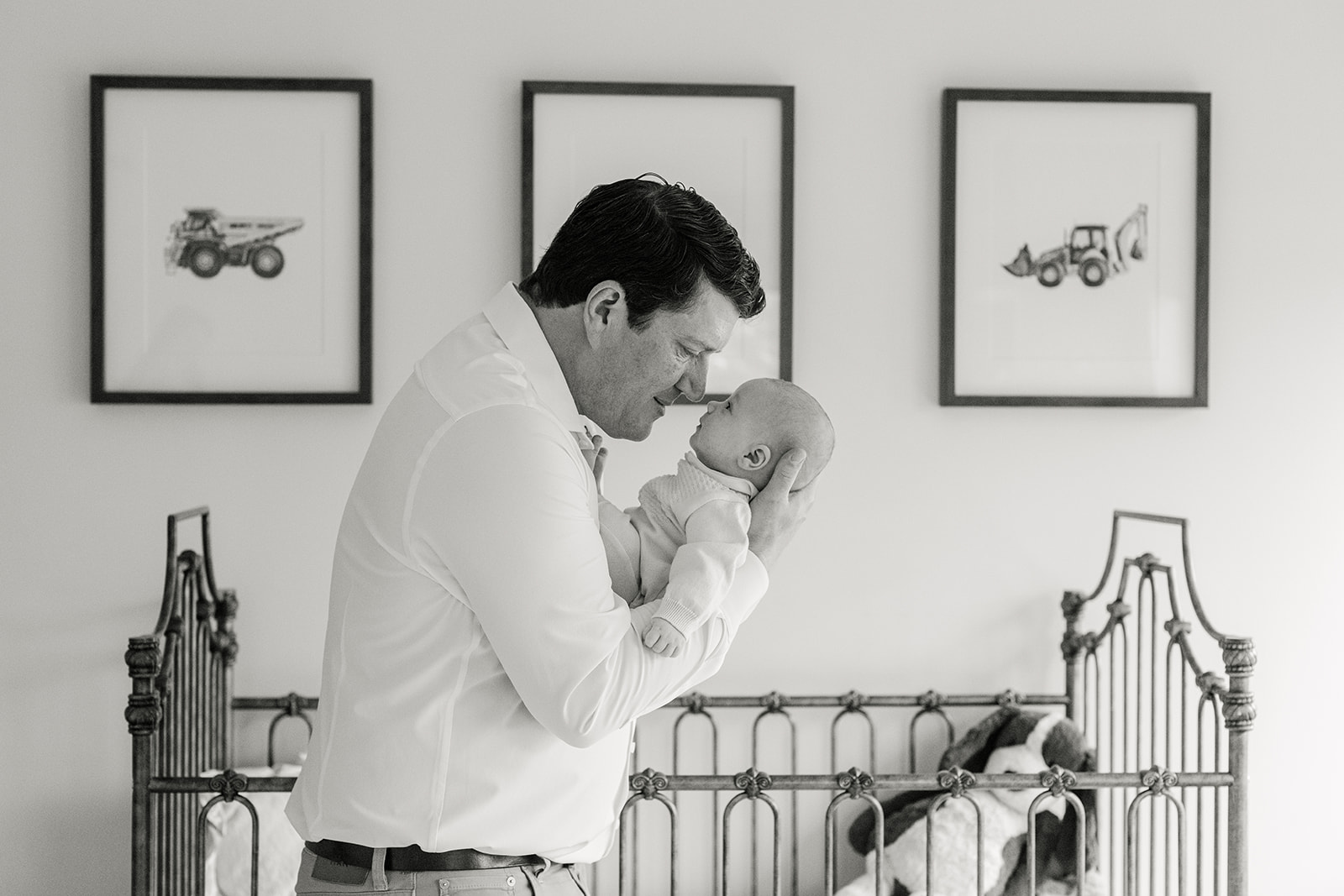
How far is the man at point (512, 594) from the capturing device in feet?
3.18

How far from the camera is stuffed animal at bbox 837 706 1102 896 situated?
2.27 m

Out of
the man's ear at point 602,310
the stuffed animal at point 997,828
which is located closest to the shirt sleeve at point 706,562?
the man's ear at point 602,310

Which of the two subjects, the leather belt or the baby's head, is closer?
the leather belt

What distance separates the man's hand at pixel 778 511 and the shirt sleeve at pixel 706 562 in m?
0.02

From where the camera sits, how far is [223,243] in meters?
2.37

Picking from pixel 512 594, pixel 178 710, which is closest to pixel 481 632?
pixel 512 594

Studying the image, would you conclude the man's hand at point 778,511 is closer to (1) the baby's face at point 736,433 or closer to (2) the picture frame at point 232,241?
(1) the baby's face at point 736,433

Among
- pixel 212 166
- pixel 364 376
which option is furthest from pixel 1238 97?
pixel 212 166

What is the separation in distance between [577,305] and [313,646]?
60.2 inches

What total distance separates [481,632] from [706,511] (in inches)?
11.7

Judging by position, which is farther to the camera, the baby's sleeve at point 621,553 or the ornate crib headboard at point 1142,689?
the ornate crib headboard at point 1142,689

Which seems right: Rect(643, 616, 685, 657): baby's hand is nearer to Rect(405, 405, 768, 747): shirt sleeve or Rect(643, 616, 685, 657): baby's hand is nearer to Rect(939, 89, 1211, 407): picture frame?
Rect(405, 405, 768, 747): shirt sleeve

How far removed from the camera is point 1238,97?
2480mm

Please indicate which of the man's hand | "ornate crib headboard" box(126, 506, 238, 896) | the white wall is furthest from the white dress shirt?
the white wall
